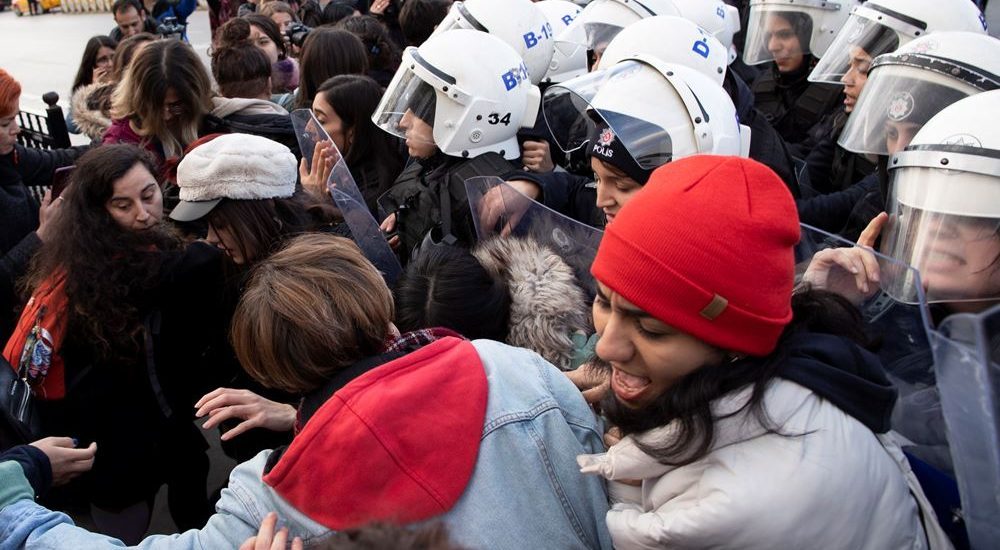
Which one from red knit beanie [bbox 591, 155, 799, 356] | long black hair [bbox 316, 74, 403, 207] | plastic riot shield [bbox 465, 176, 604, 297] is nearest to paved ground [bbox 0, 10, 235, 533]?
long black hair [bbox 316, 74, 403, 207]

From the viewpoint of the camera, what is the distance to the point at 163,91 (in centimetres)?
357

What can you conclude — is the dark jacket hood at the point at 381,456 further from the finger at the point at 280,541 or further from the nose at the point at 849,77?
the nose at the point at 849,77

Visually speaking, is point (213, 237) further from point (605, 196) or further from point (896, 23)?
A: point (896, 23)

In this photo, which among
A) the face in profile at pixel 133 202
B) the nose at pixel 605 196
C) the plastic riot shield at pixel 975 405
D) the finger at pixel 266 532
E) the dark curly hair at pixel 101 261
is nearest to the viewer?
the plastic riot shield at pixel 975 405

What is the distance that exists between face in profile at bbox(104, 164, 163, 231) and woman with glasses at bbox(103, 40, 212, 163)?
1066 mm

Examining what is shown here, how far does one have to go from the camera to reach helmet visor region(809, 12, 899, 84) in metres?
3.31

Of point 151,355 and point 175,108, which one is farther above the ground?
point 175,108

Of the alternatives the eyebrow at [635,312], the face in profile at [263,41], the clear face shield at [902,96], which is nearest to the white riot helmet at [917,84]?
the clear face shield at [902,96]

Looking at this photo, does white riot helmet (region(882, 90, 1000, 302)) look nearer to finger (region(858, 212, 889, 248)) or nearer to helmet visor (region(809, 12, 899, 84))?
finger (region(858, 212, 889, 248))

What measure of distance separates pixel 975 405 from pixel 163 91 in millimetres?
3509

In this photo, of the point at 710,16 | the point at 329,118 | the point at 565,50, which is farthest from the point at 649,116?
the point at 710,16

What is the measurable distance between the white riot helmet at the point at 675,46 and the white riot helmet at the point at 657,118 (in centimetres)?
82

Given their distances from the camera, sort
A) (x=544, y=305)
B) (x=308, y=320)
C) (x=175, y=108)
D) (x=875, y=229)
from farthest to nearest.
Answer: (x=175, y=108) → (x=875, y=229) → (x=544, y=305) → (x=308, y=320)

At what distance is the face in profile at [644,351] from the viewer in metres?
1.29
